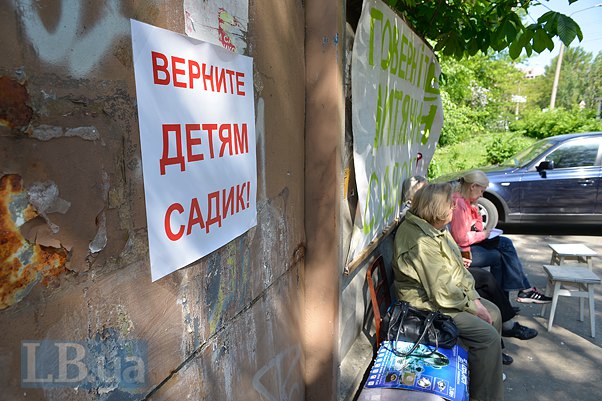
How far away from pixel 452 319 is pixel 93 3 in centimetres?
279

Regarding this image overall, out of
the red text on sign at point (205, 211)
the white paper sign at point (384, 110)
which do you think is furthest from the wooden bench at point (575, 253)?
the red text on sign at point (205, 211)

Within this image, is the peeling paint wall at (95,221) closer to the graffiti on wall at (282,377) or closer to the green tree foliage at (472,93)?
the graffiti on wall at (282,377)

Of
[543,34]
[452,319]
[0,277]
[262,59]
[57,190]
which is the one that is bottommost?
[452,319]

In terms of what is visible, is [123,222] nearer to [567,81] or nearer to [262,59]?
[262,59]

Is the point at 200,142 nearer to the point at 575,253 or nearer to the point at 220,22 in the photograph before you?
the point at 220,22

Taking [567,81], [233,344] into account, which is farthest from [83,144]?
[567,81]

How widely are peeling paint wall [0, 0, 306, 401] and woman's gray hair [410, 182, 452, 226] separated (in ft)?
6.04

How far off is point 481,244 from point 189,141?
3891 mm

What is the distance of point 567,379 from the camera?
137 inches

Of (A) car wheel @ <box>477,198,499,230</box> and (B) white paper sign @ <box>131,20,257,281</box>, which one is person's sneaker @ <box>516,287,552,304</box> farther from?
(B) white paper sign @ <box>131,20,257,281</box>

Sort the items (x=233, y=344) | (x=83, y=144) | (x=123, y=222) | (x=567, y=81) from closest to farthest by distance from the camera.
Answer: (x=83, y=144)
(x=123, y=222)
(x=233, y=344)
(x=567, y=81)

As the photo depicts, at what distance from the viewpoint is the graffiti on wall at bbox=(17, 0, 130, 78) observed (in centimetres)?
78

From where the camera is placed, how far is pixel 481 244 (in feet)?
14.5

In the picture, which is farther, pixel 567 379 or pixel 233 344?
pixel 567 379
